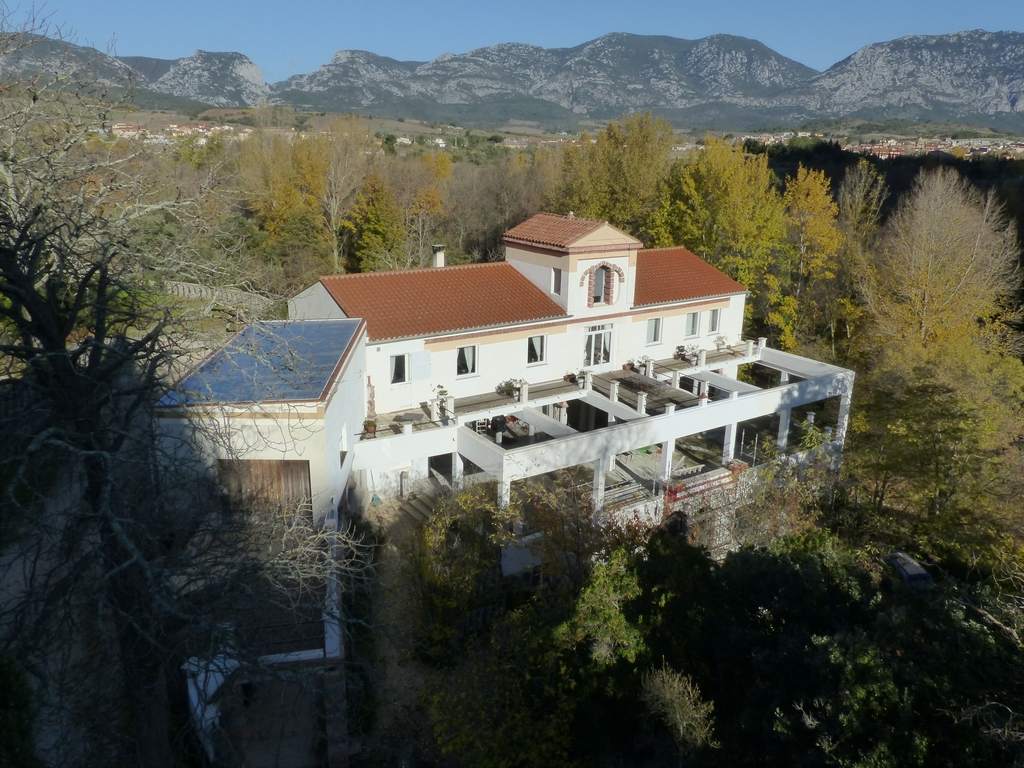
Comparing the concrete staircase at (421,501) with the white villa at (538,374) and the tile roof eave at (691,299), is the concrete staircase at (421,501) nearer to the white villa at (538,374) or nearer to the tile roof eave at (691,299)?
the white villa at (538,374)

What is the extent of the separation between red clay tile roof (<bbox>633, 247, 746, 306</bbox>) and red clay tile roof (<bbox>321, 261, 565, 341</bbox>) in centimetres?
445

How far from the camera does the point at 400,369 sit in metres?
20.5

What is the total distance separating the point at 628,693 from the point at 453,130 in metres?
149

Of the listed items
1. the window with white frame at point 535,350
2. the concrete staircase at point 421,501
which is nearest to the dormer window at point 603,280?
the window with white frame at point 535,350

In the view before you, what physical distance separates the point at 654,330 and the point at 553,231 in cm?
555

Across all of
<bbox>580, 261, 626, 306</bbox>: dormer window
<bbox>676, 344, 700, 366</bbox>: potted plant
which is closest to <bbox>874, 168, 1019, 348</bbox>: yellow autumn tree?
<bbox>676, 344, 700, 366</bbox>: potted plant

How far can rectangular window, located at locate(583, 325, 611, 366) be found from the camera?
2381cm

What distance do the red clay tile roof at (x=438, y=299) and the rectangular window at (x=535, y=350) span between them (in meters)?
0.84

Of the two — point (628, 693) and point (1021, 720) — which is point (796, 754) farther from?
point (628, 693)

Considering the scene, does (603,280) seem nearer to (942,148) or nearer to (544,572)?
(544,572)

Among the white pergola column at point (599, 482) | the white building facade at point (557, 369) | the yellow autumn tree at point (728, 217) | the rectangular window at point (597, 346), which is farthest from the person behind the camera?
the yellow autumn tree at point (728, 217)

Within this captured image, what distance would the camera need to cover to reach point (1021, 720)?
7180 mm

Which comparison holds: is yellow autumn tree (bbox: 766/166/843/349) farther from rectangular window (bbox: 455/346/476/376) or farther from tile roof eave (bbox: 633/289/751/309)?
rectangular window (bbox: 455/346/476/376)

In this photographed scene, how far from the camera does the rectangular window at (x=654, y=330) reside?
83.3 ft
